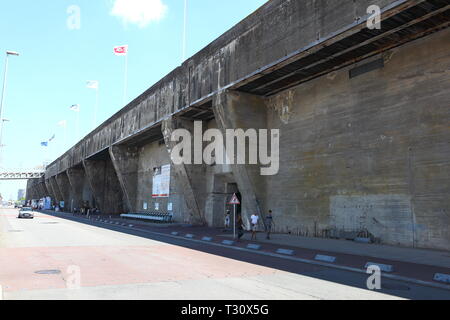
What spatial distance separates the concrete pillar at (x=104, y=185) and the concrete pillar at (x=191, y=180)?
96.2 feet

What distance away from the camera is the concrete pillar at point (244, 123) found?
23.4 metres

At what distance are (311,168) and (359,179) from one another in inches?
138

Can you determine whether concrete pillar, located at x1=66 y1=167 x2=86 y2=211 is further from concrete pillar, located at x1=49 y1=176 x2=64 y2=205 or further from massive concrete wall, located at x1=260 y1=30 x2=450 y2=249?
massive concrete wall, located at x1=260 y1=30 x2=450 y2=249

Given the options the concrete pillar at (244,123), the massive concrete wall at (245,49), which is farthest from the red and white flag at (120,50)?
the concrete pillar at (244,123)

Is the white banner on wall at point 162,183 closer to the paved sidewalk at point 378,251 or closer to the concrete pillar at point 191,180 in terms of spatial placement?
the concrete pillar at point 191,180

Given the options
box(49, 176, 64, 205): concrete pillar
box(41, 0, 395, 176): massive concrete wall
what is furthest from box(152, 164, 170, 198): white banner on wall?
box(49, 176, 64, 205): concrete pillar

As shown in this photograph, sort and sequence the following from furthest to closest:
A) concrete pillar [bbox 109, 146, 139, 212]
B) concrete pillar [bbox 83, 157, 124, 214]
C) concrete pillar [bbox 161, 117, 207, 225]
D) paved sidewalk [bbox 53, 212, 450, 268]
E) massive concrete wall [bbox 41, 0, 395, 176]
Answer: concrete pillar [bbox 83, 157, 124, 214] < concrete pillar [bbox 109, 146, 139, 212] < concrete pillar [bbox 161, 117, 207, 225] < massive concrete wall [bbox 41, 0, 395, 176] < paved sidewalk [bbox 53, 212, 450, 268]

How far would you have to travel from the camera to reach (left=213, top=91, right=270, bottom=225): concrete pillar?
2344 centimetres

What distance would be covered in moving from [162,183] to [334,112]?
24433 millimetres

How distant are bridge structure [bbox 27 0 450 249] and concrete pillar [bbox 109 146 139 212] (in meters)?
16.8

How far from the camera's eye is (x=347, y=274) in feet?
33.6

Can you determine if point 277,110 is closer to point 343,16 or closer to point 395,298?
point 343,16

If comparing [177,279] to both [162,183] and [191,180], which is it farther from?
[162,183]

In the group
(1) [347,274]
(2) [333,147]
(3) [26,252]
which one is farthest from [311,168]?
(3) [26,252]
